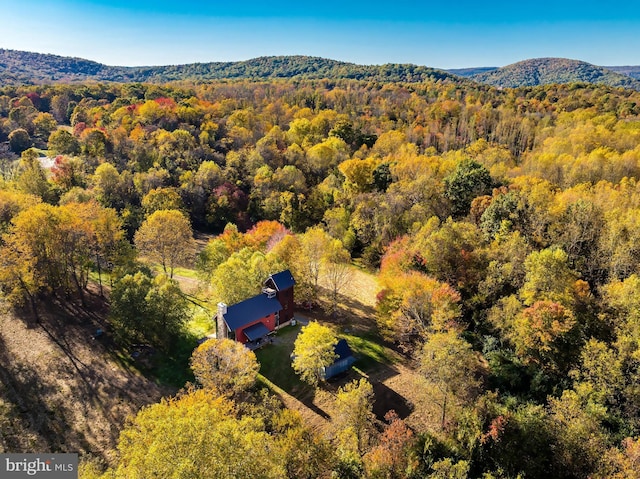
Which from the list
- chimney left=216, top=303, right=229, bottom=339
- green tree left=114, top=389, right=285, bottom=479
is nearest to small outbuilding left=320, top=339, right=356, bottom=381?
chimney left=216, top=303, right=229, bottom=339

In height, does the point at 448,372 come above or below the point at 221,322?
above

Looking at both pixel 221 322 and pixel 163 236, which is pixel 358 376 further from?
pixel 163 236

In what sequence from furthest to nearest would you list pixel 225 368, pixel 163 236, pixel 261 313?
pixel 163 236, pixel 261 313, pixel 225 368

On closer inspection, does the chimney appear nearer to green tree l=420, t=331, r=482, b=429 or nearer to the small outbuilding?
the small outbuilding

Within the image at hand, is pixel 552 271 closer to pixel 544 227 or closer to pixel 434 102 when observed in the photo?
pixel 544 227

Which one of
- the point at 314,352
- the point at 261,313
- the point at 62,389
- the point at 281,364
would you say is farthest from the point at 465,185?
the point at 62,389
